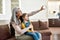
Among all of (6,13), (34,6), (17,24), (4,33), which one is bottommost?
(4,33)

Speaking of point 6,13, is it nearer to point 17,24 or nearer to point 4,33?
point 4,33

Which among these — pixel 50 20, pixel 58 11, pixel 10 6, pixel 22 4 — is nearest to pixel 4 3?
pixel 10 6

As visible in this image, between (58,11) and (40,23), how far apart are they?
4.47 m

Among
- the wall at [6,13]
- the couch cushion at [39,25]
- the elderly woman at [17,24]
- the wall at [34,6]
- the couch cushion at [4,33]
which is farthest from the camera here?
the wall at [34,6]

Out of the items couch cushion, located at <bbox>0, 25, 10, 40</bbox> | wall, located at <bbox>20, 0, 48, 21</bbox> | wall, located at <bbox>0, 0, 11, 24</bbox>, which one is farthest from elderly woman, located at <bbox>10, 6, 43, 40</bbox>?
wall, located at <bbox>20, 0, 48, 21</bbox>

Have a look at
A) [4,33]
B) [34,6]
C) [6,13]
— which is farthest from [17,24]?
[34,6]

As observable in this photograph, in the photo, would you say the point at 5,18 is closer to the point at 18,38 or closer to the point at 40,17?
the point at 40,17

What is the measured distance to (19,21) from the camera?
3.49 metres

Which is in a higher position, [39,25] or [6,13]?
[6,13]

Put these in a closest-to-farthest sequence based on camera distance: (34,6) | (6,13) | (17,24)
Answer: (17,24) → (6,13) → (34,6)

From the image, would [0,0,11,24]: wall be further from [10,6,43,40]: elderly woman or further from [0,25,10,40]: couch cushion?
[10,6,43,40]: elderly woman

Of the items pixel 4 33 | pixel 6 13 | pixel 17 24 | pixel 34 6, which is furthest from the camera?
pixel 34 6

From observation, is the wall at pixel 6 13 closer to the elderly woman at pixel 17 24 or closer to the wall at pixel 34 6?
the wall at pixel 34 6

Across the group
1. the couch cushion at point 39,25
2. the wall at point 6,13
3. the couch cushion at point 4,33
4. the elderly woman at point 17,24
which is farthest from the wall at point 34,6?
the elderly woman at point 17,24
